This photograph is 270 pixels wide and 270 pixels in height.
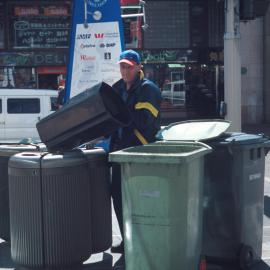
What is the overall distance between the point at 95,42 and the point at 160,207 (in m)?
4.61

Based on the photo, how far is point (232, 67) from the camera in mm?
9438

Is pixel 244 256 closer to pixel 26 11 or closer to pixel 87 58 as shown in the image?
pixel 87 58

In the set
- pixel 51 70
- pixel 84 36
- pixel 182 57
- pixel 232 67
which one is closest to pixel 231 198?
pixel 84 36

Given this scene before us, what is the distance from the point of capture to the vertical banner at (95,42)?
8.61 m

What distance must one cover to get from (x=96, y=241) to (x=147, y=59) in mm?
17396

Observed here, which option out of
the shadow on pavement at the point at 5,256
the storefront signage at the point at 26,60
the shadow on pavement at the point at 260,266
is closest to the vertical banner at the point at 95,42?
the shadow on pavement at the point at 5,256

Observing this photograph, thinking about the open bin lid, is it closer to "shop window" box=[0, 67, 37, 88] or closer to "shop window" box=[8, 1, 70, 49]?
"shop window" box=[0, 67, 37, 88]

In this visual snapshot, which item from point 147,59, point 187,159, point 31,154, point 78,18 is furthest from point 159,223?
point 147,59

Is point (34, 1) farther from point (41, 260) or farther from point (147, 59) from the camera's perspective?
point (41, 260)

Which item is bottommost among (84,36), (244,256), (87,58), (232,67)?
(244,256)

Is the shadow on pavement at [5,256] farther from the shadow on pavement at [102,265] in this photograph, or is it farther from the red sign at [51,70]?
the red sign at [51,70]

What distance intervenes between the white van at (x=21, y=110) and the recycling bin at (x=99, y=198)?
9.91 m

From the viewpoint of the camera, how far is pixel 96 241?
18.2 ft

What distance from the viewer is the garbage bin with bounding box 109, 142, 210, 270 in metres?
4.51
